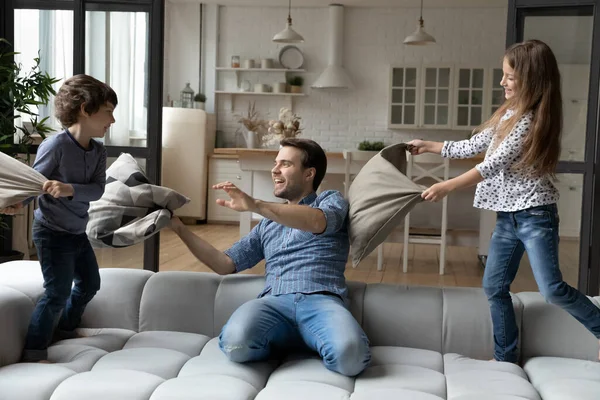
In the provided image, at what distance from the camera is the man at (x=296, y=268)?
2.36 meters

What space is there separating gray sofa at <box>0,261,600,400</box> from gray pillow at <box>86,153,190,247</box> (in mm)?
209

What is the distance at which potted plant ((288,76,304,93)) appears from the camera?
935 centimetres

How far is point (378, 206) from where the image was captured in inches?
105

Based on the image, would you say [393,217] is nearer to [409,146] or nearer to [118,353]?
[409,146]

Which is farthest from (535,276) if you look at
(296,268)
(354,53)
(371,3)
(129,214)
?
(354,53)

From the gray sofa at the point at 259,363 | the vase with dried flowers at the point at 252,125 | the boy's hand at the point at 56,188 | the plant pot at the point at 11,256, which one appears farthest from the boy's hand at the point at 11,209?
the vase with dried flowers at the point at 252,125

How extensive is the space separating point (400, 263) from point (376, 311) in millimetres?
3569

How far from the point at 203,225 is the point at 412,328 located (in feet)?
20.5

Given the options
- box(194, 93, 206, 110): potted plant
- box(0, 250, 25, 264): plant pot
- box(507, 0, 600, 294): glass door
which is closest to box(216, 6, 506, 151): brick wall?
box(194, 93, 206, 110): potted plant

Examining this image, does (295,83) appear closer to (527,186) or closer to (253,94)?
(253,94)

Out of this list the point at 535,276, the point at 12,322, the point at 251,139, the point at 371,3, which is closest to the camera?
the point at 12,322

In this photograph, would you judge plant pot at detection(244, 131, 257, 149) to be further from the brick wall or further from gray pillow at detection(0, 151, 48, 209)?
gray pillow at detection(0, 151, 48, 209)

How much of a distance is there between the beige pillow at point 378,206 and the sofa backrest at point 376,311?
0.75 feet

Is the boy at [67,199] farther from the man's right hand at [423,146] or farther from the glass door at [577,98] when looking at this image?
the glass door at [577,98]
